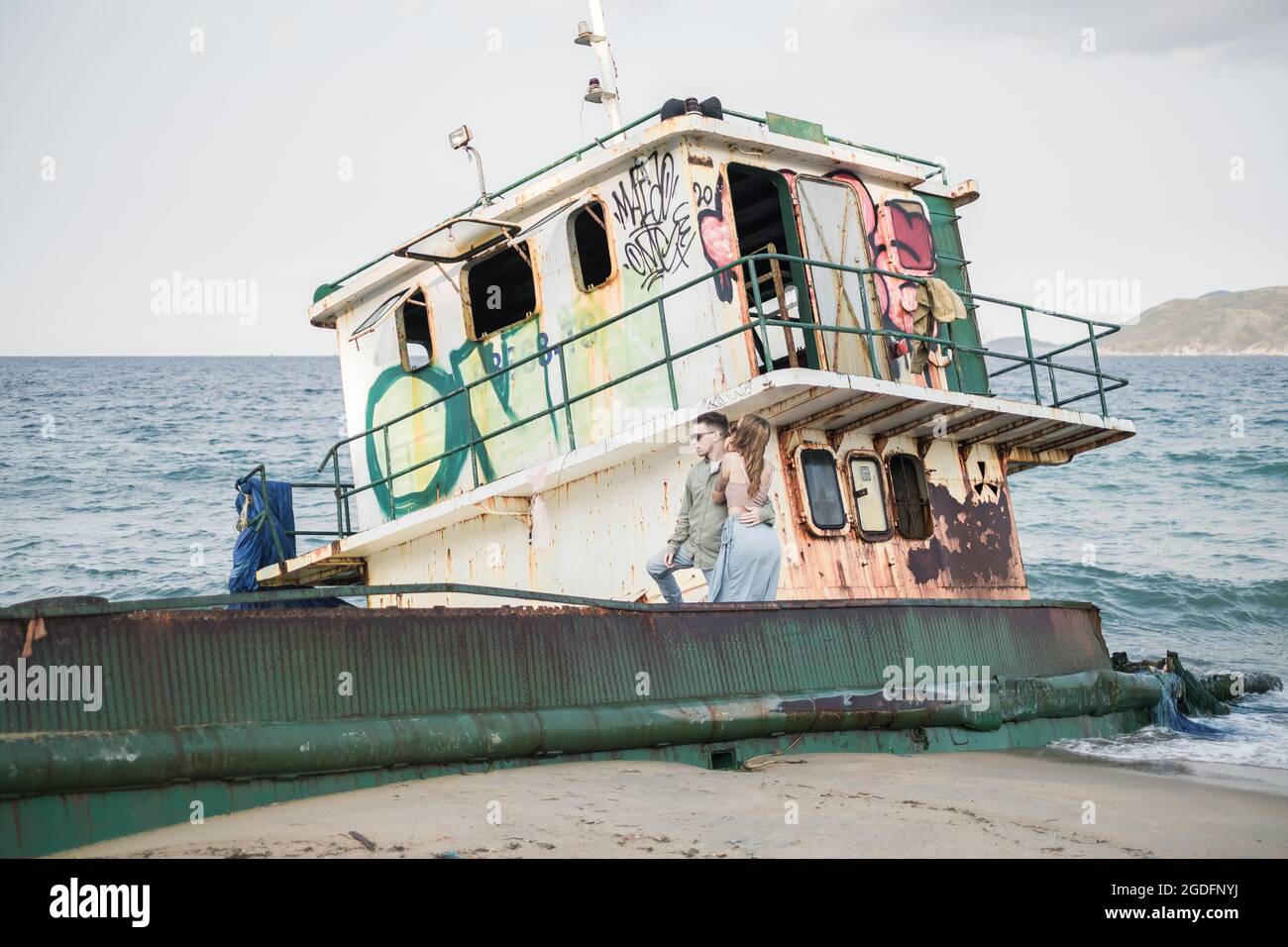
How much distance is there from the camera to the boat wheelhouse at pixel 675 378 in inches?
428

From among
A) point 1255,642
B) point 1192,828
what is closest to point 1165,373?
point 1255,642

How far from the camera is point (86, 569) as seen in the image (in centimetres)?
2428

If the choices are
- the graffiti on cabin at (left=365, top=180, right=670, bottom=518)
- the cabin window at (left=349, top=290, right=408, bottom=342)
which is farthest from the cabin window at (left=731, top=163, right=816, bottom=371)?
the cabin window at (left=349, top=290, right=408, bottom=342)

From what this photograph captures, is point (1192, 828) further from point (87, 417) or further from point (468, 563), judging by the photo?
point (87, 417)

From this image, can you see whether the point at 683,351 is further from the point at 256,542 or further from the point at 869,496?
the point at 256,542

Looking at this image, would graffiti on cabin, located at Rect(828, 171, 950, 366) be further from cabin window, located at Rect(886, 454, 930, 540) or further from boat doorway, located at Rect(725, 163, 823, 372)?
cabin window, located at Rect(886, 454, 930, 540)

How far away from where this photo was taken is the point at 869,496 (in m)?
11.5

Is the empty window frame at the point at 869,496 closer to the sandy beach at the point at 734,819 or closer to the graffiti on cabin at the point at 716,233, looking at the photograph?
the graffiti on cabin at the point at 716,233

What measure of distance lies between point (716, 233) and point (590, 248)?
1.72 metres

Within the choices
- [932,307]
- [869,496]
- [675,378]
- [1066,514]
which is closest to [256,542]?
[675,378]

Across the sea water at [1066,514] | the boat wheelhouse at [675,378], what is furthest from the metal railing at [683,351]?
the sea water at [1066,514]

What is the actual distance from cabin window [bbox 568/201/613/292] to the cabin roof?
0.76ft

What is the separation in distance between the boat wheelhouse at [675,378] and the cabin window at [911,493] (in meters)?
0.02

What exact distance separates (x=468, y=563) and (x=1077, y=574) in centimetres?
1542
